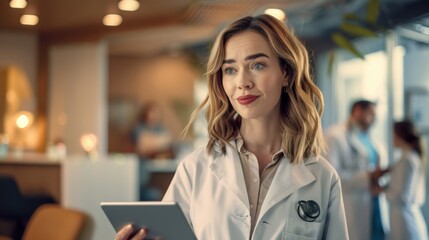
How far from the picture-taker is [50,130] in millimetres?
11328

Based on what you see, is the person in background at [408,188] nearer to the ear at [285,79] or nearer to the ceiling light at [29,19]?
the ear at [285,79]

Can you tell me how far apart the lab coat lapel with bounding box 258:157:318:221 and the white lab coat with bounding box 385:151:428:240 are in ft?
13.5

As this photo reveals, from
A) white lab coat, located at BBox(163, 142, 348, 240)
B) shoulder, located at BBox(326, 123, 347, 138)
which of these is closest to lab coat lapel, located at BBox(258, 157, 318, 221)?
white lab coat, located at BBox(163, 142, 348, 240)

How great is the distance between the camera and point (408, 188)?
6.00m

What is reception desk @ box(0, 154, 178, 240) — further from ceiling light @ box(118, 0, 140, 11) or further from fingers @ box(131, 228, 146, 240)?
fingers @ box(131, 228, 146, 240)

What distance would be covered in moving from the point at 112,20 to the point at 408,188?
17.8 feet

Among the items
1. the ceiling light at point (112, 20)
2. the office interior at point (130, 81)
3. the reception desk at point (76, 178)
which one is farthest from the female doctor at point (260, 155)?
the ceiling light at point (112, 20)

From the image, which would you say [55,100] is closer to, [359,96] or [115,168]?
[115,168]

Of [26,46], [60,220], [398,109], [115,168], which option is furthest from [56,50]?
[60,220]

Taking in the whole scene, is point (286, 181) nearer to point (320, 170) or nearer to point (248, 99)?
point (320, 170)

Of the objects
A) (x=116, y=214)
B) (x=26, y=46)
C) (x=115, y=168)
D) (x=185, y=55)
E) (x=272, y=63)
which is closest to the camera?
(x=116, y=214)

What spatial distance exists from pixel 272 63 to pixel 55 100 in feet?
31.6

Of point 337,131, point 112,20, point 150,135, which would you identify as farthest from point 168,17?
point 337,131

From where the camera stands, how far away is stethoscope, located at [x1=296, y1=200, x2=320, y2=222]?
1958 mm
